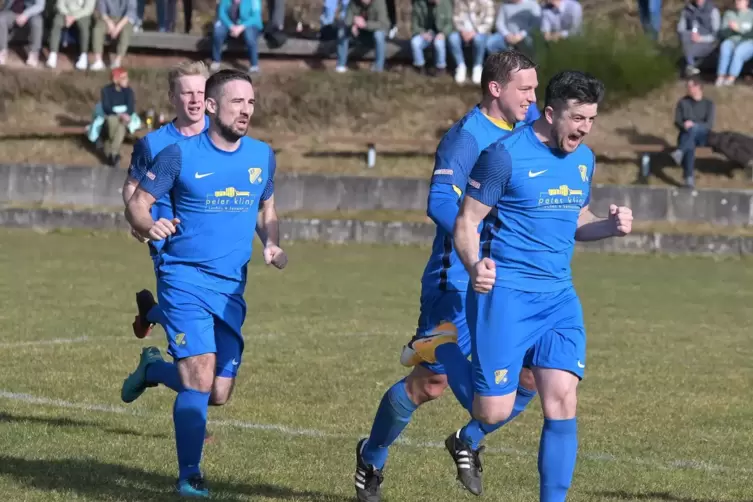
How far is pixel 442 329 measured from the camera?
688cm

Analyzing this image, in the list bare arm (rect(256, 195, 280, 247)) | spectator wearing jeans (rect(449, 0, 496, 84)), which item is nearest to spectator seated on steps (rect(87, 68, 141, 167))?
spectator wearing jeans (rect(449, 0, 496, 84))

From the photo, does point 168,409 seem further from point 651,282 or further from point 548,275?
point 651,282

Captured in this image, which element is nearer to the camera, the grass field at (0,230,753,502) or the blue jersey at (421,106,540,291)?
the blue jersey at (421,106,540,291)

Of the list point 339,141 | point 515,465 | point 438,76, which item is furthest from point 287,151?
point 515,465

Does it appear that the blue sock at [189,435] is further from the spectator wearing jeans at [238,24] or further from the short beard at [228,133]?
the spectator wearing jeans at [238,24]

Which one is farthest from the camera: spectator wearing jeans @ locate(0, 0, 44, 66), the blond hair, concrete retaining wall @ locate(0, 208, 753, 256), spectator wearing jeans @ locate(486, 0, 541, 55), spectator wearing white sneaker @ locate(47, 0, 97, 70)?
spectator wearing jeans @ locate(0, 0, 44, 66)

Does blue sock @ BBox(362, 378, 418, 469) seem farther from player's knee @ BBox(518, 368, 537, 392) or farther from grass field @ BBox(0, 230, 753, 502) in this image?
player's knee @ BBox(518, 368, 537, 392)

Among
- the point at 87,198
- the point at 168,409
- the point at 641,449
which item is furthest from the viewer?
the point at 87,198

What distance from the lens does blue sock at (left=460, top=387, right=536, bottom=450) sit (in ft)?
23.0

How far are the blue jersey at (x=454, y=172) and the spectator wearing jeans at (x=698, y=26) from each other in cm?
1859

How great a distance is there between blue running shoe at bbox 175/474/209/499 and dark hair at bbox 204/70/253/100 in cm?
186

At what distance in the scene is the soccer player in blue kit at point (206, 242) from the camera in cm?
711

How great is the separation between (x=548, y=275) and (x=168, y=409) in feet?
12.5

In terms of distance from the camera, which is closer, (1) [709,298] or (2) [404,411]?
(2) [404,411]
